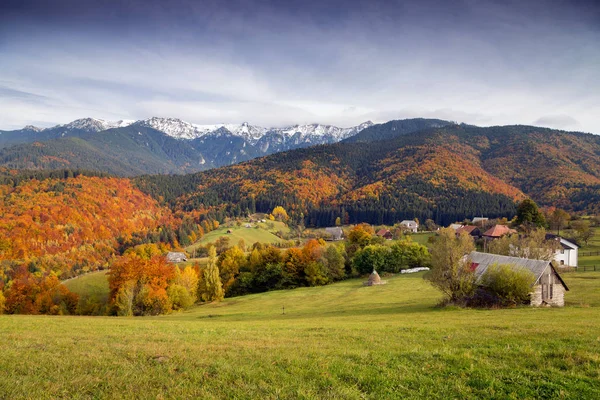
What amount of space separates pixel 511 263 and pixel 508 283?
17.7ft

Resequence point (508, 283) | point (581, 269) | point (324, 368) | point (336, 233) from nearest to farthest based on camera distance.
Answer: point (324, 368)
point (508, 283)
point (581, 269)
point (336, 233)

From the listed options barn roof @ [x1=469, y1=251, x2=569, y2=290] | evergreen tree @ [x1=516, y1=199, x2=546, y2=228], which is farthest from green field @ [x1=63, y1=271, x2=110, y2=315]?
evergreen tree @ [x1=516, y1=199, x2=546, y2=228]

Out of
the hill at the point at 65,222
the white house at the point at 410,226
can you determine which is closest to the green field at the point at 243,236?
the hill at the point at 65,222

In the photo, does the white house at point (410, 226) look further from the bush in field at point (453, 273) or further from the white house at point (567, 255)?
the bush in field at point (453, 273)

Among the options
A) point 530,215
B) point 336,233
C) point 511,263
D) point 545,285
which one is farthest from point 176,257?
point 530,215

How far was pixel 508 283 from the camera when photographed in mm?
31641

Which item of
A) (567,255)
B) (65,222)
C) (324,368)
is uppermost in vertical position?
(324,368)

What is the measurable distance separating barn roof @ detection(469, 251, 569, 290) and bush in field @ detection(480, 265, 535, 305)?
146 centimetres

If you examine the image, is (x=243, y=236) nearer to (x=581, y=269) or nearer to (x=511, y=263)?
(x=581, y=269)

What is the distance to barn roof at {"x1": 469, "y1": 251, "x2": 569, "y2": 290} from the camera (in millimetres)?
33906

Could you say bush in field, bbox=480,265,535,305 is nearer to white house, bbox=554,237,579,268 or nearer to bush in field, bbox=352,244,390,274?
bush in field, bbox=352,244,390,274

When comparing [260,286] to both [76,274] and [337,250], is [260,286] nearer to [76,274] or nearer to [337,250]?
[337,250]

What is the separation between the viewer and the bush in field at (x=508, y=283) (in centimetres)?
3156

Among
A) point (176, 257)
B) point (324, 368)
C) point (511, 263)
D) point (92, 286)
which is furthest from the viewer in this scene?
point (176, 257)
